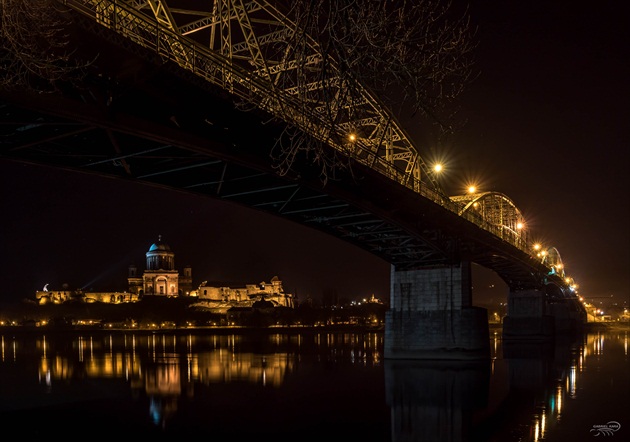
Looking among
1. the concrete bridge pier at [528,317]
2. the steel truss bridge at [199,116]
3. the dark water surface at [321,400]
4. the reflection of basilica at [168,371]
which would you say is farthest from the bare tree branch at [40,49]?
the concrete bridge pier at [528,317]

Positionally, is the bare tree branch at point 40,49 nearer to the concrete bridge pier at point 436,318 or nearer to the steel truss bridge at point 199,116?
the steel truss bridge at point 199,116

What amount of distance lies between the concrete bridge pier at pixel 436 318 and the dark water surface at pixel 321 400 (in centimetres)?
148

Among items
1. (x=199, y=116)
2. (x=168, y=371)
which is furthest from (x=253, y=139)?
(x=168, y=371)

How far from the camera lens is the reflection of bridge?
16.6 m

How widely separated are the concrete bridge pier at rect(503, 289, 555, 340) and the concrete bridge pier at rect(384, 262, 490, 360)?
40.7m

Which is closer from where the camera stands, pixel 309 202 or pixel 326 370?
pixel 309 202

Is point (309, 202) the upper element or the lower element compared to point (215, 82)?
lower

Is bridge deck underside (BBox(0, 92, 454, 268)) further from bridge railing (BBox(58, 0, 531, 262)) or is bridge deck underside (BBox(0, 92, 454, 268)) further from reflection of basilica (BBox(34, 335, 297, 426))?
reflection of basilica (BBox(34, 335, 297, 426))

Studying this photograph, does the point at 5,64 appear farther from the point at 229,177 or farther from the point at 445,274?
the point at 445,274

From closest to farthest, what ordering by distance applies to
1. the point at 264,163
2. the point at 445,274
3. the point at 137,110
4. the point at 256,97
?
the point at 137,110
the point at 256,97
the point at 264,163
the point at 445,274

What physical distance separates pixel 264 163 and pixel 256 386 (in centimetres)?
A: 1453

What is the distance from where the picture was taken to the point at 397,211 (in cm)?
4212

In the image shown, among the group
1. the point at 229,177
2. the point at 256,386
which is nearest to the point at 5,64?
the point at 229,177

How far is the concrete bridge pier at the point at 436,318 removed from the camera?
157 feet
